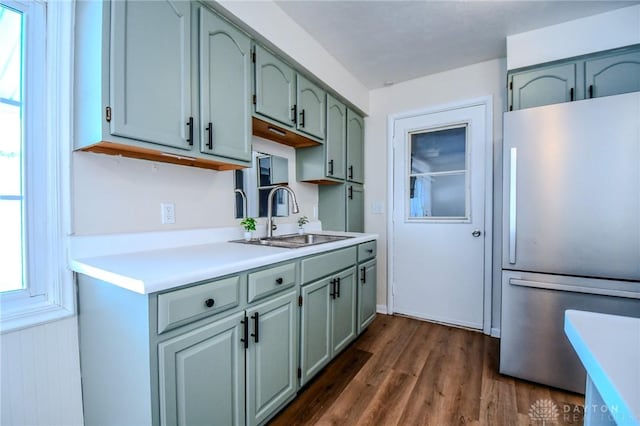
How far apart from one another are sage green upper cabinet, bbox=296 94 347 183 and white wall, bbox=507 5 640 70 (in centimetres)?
140

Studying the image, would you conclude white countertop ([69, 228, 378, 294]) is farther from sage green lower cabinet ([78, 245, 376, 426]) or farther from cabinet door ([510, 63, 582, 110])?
cabinet door ([510, 63, 582, 110])

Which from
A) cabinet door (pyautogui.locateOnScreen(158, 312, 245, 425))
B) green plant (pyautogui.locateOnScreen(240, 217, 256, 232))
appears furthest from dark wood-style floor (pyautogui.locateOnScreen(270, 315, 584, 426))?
green plant (pyautogui.locateOnScreen(240, 217, 256, 232))

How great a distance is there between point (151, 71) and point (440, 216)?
2.54 meters

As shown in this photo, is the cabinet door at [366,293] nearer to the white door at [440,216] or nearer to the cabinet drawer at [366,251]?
the cabinet drawer at [366,251]

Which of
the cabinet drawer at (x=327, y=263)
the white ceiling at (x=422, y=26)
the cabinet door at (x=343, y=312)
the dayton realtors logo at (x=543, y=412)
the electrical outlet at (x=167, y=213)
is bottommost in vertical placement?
the dayton realtors logo at (x=543, y=412)

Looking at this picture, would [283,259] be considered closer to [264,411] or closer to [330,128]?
[264,411]

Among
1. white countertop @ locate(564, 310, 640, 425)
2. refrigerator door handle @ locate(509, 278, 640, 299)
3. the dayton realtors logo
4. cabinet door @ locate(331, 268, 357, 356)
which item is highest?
white countertop @ locate(564, 310, 640, 425)

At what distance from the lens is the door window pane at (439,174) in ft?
8.86

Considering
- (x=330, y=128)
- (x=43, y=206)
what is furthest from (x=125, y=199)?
(x=330, y=128)

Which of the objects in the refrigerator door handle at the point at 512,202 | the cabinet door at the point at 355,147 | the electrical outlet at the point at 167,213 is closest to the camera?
the electrical outlet at the point at 167,213

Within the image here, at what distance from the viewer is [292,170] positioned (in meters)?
2.59

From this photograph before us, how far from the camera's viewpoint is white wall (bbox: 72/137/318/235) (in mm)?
1301

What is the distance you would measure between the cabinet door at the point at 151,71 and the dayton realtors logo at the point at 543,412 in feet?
7.60

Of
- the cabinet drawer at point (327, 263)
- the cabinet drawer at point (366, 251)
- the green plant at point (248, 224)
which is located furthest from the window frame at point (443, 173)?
the green plant at point (248, 224)
